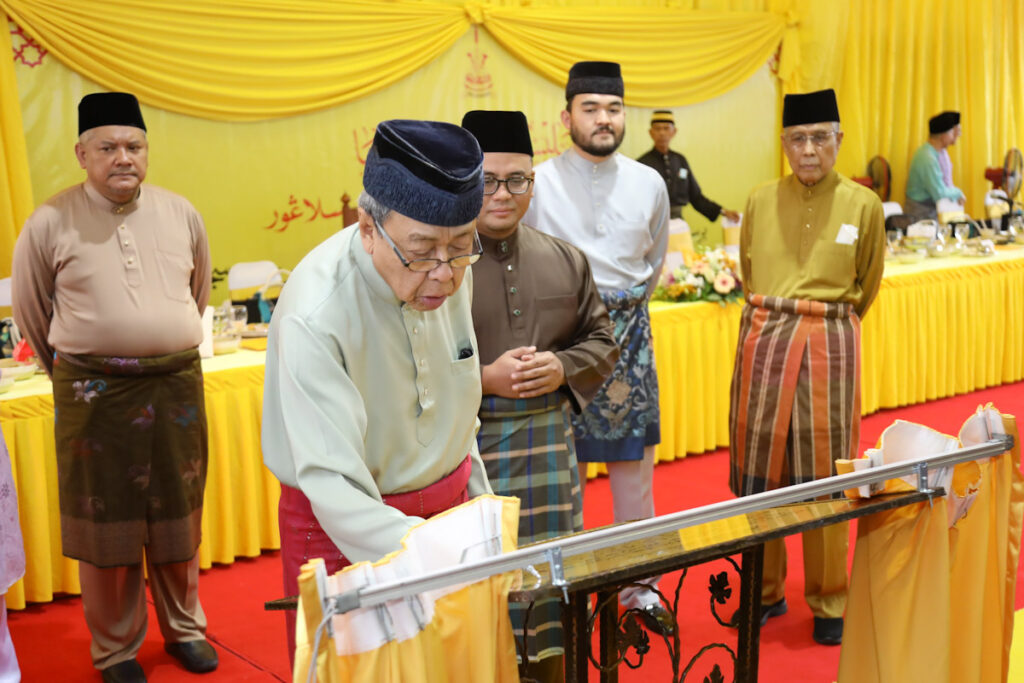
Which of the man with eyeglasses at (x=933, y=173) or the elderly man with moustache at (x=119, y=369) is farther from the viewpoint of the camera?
the man with eyeglasses at (x=933, y=173)

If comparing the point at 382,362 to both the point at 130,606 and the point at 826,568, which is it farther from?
the point at 826,568

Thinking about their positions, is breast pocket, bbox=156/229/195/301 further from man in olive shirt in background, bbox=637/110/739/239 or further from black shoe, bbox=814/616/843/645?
man in olive shirt in background, bbox=637/110/739/239

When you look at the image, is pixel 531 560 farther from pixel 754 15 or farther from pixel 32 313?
pixel 754 15

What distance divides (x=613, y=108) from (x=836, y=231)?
0.75m

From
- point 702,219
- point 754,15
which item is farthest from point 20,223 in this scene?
point 754,15

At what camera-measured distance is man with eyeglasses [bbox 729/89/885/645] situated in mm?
3020

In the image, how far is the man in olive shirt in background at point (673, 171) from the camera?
6.73m

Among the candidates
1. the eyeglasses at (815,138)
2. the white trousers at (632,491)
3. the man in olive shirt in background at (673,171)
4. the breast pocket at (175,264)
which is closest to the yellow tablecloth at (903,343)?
the white trousers at (632,491)

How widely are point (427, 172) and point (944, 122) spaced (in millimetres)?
7641

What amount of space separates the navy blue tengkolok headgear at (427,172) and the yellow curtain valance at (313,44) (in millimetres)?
3813

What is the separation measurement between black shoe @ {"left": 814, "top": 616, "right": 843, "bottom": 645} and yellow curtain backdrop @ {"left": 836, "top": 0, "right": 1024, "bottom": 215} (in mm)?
6226

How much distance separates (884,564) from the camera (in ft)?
5.42

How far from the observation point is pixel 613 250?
10.3 ft

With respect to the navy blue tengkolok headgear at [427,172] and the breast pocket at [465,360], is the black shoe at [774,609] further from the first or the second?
the navy blue tengkolok headgear at [427,172]
